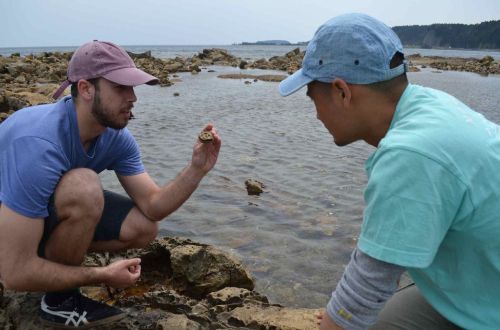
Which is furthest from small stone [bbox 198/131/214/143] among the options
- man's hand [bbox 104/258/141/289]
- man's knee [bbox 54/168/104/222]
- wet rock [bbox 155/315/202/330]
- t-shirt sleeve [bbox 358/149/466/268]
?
t-shirt sleeve [bbox 358/149/466/268]

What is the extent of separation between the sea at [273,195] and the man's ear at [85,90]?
2174 mm

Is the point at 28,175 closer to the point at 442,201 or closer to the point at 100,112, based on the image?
the point at 100,112

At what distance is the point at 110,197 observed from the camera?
351 cm

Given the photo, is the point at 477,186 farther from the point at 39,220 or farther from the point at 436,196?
the point at 39,220

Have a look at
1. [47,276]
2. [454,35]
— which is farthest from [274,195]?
[454,35]

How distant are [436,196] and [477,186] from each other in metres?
0.20

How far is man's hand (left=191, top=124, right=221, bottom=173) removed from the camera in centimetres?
335

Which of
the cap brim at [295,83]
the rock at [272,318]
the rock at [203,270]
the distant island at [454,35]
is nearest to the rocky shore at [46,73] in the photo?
the rock at [203,270]

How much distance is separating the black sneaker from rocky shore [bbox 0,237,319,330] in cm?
6

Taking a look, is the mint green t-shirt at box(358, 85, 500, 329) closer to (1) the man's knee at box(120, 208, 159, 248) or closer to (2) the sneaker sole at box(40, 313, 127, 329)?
(2) the sneaker sole at box(40, 313, 127, 329)

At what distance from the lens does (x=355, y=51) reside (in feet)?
6.02

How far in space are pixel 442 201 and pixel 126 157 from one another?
2.55 m

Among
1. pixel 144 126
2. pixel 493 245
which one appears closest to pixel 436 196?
pixel 493 245

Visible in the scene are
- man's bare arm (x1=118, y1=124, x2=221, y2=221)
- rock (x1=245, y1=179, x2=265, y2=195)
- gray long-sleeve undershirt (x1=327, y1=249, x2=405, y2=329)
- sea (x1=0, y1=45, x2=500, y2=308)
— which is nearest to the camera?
gray long-sleeve undershirt (x1=327, y1=249, x2=405, y2=329)
